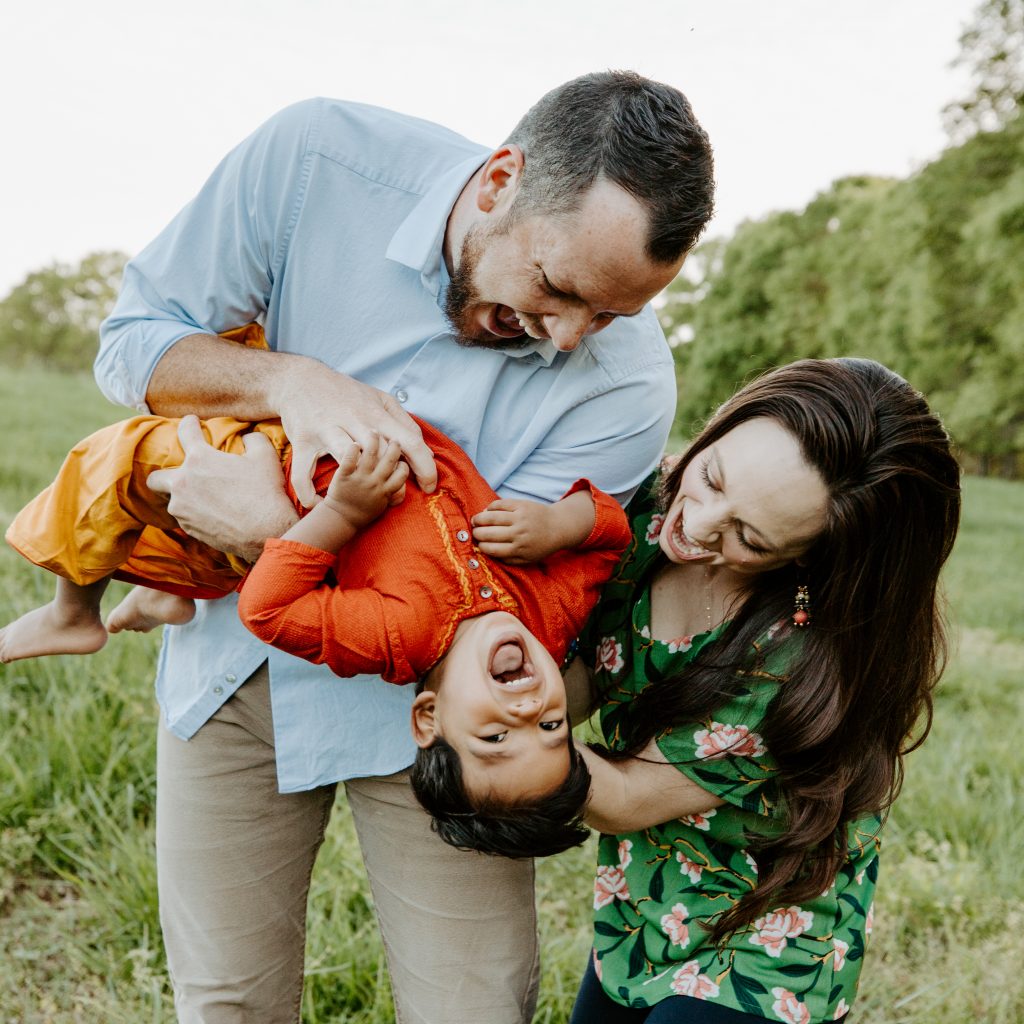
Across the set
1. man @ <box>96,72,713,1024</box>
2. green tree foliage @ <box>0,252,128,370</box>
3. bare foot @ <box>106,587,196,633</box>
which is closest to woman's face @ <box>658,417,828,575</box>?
man @ <box>96,72,713,1024</box>

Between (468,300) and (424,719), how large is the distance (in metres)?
0.83

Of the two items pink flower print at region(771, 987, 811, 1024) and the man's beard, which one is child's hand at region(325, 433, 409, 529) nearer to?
the man's beard

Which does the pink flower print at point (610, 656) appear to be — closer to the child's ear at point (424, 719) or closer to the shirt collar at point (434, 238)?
the child's ear at point (424, 719)

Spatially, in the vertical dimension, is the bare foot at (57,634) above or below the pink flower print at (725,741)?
below

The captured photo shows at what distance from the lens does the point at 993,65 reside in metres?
11.5

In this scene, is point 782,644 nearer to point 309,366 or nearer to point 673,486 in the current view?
point 673,486

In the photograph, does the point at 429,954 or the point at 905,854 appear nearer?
the point at 429,954

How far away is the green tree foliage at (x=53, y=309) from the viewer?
48781 millimetres

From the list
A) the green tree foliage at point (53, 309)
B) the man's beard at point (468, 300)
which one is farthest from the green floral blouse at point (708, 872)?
the green tree foliage at point (53, 309)

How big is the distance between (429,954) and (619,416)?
1.18 metres

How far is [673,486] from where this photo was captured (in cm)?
223

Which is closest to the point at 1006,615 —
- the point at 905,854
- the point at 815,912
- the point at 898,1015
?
the point at 905,854

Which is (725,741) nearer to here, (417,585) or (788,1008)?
(788,1008)

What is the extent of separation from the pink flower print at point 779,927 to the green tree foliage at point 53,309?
51770 millimetres
